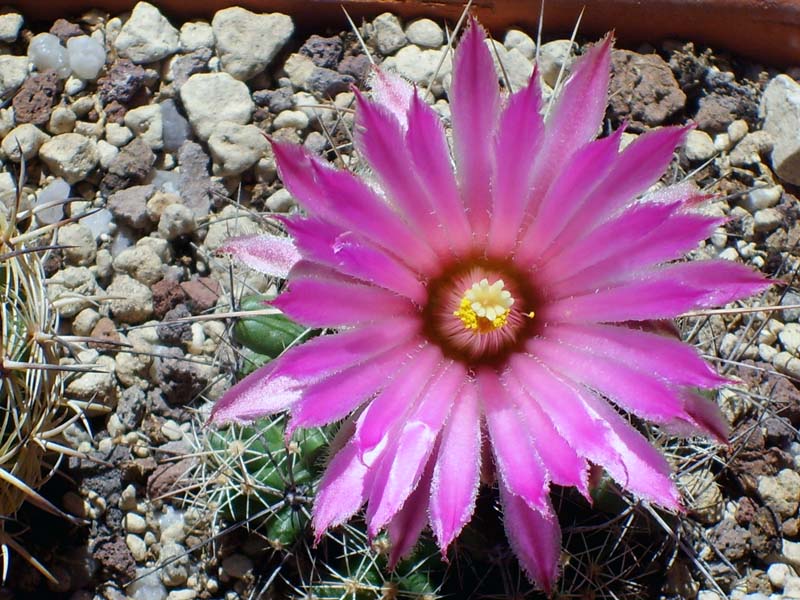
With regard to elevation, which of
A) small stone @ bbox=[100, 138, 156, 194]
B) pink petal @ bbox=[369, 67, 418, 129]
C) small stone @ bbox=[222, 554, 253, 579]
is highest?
pink petal @ bbox=[369, 67, 418, 129]

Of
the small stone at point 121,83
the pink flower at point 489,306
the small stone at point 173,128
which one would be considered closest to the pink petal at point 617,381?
the pink flower at point 489,306

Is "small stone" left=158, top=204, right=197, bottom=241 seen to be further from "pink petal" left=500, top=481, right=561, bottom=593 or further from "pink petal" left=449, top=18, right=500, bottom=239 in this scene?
"pink petal" left=500, top=481, right=561, bottom=593

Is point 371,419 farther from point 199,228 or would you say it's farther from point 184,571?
point 199,228

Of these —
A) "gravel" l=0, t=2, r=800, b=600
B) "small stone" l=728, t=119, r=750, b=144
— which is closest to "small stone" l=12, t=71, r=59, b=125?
"gravel" l=0, t=2, r=800, b=600

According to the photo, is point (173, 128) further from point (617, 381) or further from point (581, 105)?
point (617, 381)

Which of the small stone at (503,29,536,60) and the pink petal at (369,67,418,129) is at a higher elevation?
the pink petal at (369,67,418,129)
